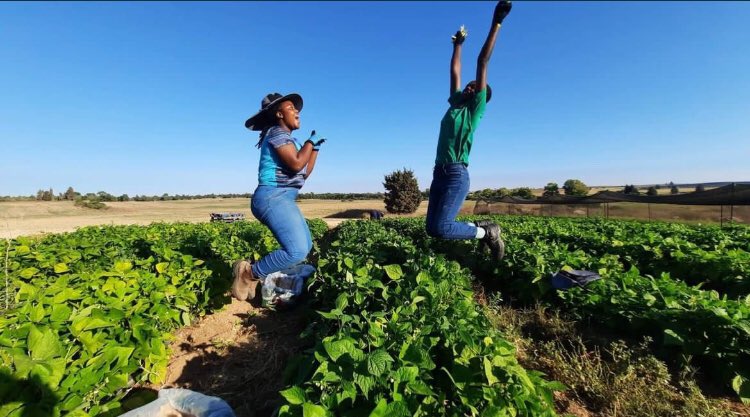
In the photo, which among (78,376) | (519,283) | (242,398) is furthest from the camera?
(519,283)

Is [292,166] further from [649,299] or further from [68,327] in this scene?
[649,299]

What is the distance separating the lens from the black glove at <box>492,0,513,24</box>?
2934 mm

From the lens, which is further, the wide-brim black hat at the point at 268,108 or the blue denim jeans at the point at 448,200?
the blue denim jeans at the point at 448,200

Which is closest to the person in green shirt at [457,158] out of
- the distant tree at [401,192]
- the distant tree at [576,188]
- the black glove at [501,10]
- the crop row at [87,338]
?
the black glove at [501,10]

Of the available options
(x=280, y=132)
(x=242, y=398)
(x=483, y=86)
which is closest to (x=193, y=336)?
(x=242, y=398)

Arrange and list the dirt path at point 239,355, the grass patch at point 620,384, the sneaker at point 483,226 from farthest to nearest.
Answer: the sneaker at point 483,226, the dirt path at point 239,355, the grass patch at point 620,384

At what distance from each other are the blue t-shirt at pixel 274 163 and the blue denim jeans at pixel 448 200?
1578 millimetres

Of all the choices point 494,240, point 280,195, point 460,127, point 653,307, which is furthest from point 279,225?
point 653,307

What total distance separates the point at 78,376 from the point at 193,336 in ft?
5.16

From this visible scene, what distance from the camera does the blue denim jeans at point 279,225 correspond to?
3.19 meters

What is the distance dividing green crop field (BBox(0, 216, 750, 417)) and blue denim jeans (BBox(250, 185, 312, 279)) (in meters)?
0.40

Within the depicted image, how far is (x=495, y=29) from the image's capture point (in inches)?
123

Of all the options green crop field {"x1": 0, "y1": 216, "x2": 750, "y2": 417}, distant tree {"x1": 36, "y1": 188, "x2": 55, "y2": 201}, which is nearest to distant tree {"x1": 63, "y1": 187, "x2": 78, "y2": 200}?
distant tree {"x1": 36, "y1": 188, "x2": 55, "y2": 201}

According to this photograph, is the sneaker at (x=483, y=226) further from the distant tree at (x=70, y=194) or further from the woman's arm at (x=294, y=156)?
the distant tree at (x=70, y=194)
